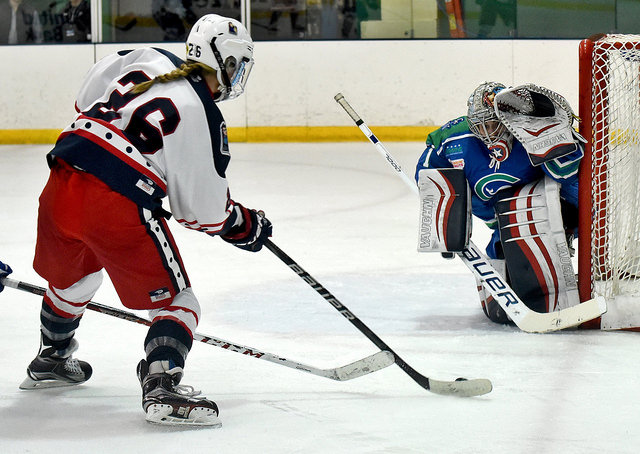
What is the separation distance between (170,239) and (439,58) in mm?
5944

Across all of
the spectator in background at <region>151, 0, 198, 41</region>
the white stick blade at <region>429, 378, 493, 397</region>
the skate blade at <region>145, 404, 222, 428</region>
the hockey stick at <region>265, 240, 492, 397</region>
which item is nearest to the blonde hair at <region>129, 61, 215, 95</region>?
the hockey stick at <region>265, 240, 492, 397</region>

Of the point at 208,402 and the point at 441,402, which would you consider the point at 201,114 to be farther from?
the point at 441,402

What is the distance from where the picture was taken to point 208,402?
2002 millimetres

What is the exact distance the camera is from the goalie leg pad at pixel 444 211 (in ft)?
9.48

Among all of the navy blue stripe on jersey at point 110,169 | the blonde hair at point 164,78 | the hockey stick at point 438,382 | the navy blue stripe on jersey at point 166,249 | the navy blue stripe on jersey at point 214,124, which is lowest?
the hockey stick at point 438,382

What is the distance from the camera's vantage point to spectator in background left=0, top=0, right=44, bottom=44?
8.07 m

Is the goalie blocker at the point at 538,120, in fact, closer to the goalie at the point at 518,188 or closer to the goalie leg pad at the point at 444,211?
the goalie at the point at 518,188

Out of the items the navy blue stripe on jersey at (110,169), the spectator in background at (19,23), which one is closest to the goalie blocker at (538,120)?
the navy blue stripe on jersey at (110,169)

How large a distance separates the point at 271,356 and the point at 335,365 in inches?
13.7

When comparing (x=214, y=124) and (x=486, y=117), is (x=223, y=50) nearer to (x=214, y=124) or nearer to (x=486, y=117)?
(x=214, y=124)

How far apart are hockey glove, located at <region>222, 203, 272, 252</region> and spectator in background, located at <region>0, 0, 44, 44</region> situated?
6.34 meters

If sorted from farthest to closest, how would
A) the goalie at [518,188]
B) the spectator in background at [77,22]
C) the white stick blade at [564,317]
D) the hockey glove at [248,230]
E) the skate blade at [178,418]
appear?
the spectator in background at [77,22] < the goalie at [518,188] < the white stick blade at [564,317] < the hockey glove at [248,230] < the skate blade at [178,418]

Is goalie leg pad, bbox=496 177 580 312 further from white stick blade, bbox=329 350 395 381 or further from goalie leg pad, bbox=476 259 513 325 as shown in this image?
white stick blade, bbox=329 350 395 381

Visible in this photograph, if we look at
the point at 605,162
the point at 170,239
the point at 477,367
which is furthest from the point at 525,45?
the point at 170,239
